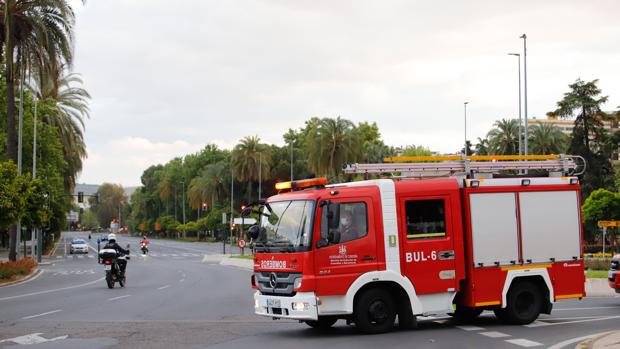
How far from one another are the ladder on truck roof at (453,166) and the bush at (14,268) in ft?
78.1

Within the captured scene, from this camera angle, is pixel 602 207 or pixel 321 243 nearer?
pixel 321 243

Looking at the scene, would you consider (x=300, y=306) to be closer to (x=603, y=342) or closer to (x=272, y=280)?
(x=272, y=280)

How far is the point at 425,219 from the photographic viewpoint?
44.1 feet

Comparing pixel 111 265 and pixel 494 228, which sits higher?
pixel 494 228

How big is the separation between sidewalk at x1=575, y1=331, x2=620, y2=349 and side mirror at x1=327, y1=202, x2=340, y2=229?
432 centimetres

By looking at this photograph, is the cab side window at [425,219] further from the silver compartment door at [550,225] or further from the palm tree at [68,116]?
the palm tree at [68,116]

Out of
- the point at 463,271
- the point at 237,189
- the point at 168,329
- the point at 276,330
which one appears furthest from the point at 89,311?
the point at 237,189

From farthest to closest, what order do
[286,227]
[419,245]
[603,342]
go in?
[419,245], [286,227], [603,342]

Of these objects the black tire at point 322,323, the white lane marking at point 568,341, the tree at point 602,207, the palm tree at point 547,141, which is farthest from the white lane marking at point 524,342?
the palm tree at point 547,141

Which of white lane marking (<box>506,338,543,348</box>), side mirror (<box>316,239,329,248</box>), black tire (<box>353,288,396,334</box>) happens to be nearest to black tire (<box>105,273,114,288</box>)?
black tire (<box>353,288,396,334</box>)

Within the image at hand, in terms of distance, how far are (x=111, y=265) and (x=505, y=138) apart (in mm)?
52215

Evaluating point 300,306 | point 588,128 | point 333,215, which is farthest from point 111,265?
point 588,128

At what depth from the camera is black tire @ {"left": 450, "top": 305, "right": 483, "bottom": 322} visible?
14.9 metres

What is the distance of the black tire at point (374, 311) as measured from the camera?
42.3 ft
